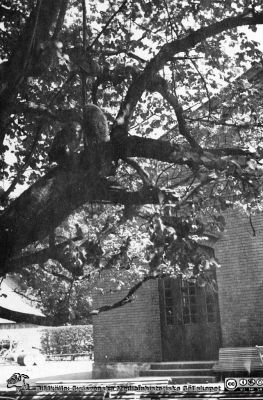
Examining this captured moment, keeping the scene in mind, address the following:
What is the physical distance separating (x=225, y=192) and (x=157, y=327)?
22.1 feet

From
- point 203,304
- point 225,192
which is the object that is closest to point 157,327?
point 203,304

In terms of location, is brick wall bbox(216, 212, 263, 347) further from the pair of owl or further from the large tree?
the pair of owl

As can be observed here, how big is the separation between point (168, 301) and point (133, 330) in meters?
1.34

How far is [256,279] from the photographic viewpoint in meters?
11.5

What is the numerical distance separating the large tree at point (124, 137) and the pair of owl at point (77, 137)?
0.34 ft

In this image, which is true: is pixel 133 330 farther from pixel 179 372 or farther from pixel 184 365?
pixel 179 372

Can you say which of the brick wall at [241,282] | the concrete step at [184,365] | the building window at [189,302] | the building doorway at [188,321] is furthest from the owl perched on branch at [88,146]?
the building window at [189,302]

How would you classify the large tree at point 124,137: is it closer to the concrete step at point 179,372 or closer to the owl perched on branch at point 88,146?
the owl perched on branch at point 88,146

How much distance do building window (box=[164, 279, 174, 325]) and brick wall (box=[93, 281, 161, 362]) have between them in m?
0.27

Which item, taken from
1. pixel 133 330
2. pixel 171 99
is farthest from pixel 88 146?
pixel 133 330

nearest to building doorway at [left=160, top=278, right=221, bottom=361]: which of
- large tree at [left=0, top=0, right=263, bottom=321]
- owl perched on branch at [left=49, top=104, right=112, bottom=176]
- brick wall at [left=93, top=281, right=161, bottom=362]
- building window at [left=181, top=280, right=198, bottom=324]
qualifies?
building window at [left=181, top=280, right=198, bottom=324]

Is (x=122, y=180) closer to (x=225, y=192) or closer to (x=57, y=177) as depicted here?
(x=225, y=192)

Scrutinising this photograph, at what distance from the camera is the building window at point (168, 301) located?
13201 millimetres

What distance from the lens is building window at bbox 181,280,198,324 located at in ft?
42.5
